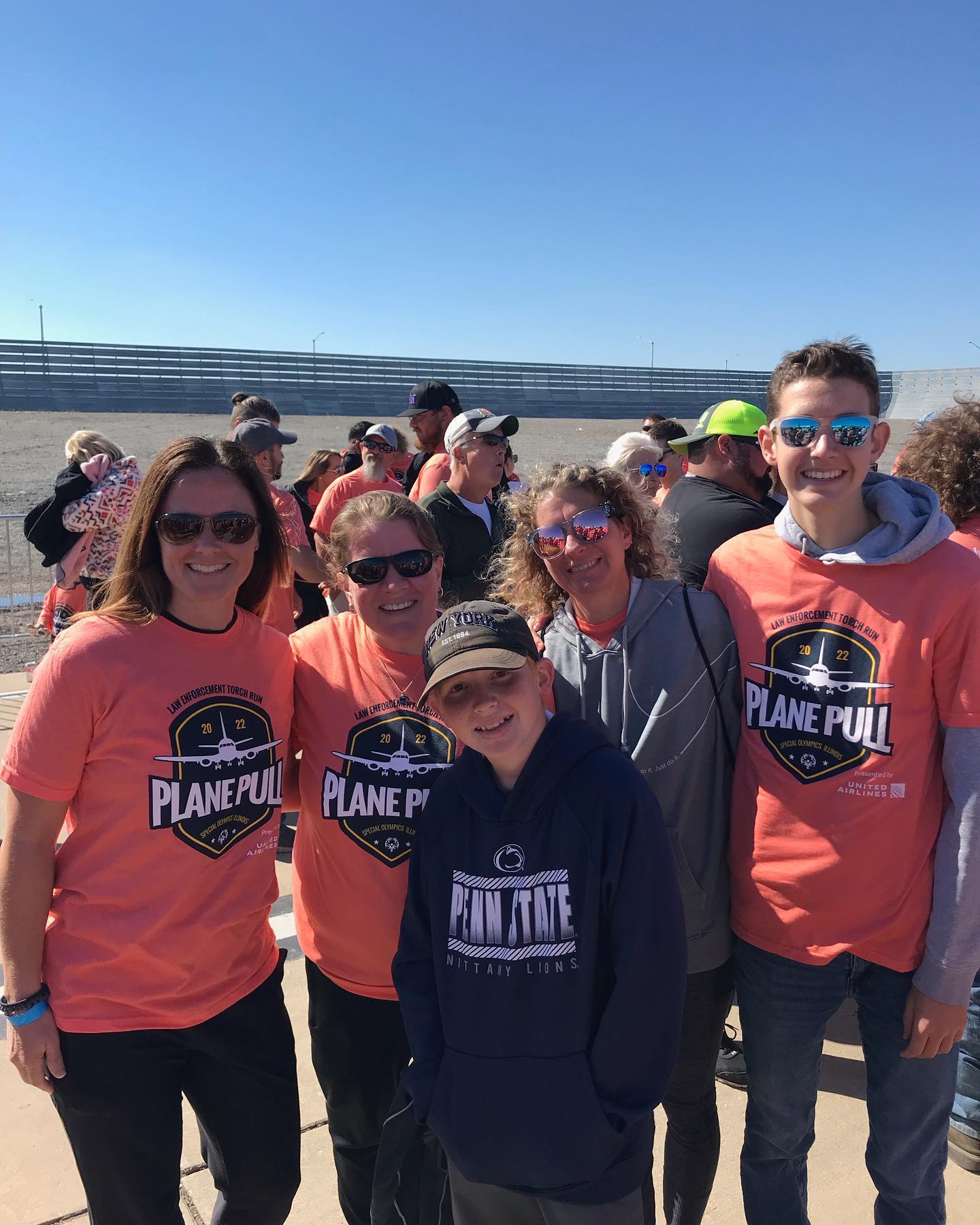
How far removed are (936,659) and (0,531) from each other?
15.2 metres

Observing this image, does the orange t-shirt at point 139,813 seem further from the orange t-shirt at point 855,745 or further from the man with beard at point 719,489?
the man with beard at point 719,489

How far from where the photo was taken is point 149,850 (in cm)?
200

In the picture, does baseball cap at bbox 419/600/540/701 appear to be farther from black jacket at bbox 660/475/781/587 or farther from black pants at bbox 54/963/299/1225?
black jacket at bbox 660/475/781/587

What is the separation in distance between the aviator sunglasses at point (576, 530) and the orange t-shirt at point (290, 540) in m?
1.97

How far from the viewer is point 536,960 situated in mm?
1744

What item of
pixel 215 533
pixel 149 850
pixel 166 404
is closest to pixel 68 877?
pixel 149 850

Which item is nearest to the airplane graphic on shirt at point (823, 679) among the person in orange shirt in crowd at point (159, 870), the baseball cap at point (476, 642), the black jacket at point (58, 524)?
the baseball cap at point (476, 642)

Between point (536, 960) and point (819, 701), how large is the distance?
3.02 ft

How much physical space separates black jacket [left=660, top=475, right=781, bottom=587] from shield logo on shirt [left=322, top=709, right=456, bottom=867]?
139 cm

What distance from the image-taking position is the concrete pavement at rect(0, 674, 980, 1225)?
2.62 m

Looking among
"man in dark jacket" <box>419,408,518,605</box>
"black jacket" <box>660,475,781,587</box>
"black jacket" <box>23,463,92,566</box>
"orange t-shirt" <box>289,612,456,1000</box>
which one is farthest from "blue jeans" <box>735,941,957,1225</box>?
"black jacket" <box>23,463,92,566</box>

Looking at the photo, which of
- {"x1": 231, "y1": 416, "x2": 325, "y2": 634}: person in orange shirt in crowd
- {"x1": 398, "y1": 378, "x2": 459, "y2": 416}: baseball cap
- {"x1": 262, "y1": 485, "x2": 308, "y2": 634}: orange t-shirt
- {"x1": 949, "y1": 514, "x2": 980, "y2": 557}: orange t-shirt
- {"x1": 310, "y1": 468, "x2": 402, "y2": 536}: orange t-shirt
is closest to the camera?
{"x1": 949, "y1": 514, "x2": 980, "y2": 557}: orange t-shirt

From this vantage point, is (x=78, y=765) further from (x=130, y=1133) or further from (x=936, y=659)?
(x=936, y=659)

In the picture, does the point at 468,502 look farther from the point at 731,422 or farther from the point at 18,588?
the point at 18,588
